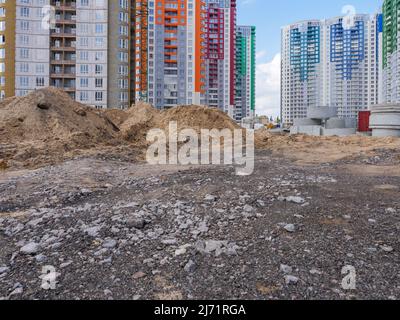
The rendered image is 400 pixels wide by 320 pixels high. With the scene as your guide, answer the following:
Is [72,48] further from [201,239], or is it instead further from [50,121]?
[201,239]

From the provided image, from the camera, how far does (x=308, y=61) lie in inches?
3307

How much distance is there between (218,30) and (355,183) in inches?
3697

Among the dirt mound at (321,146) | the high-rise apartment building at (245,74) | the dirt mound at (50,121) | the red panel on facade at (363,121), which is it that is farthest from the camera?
the high-rise apartment building at (245,74)

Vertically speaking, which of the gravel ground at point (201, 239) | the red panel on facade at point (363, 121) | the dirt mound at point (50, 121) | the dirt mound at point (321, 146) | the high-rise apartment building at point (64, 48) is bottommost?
the gravel ground at point (201, 239)

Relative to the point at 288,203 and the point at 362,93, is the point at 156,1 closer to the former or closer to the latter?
the point at 362,93

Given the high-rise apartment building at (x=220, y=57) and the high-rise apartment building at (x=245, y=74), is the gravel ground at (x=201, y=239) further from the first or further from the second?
the high-rise apartment building at (x=245, y=74)

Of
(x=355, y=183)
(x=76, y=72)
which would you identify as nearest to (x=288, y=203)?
(x=355, y=183)

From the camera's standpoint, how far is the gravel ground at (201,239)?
348 centimetres

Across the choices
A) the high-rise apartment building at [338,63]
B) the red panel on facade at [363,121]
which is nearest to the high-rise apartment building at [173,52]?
the high-rise apartment building at [338,63]

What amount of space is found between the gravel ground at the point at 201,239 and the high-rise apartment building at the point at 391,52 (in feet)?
211

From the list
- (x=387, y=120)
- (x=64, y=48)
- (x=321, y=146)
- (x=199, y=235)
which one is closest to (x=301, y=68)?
(x=64, y=48)

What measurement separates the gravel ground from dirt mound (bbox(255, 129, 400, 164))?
6528mm
